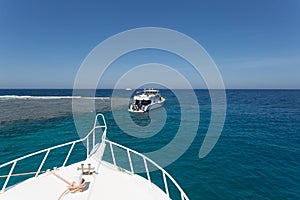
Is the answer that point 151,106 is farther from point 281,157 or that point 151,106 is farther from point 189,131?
point 281,157

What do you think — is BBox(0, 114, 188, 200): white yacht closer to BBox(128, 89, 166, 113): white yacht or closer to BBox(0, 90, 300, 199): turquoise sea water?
BBox(0, 90, 300, 199): turquoise sea water

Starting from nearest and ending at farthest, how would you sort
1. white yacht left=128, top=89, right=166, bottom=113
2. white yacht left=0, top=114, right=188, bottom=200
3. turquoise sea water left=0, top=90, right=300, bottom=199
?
white yacht left=0, top=114, right=188, bottom=200
turquoise sea water left=0, top=90, right=300, bottom=199
white yacht left=128, top=89, right=166, bottom=113

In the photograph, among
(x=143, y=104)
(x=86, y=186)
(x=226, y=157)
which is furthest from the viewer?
(x=143, y=104)

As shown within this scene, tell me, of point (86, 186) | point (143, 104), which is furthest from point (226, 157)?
point (143, 104)

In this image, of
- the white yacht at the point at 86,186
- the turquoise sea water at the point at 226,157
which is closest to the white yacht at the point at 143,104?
the turquoise sea water at the point at 226,157

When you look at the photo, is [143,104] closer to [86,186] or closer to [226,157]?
[226,157]

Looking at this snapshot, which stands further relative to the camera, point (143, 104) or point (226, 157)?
point (143, 104)

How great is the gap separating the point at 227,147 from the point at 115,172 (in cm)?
1148

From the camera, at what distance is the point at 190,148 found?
13.9 metres

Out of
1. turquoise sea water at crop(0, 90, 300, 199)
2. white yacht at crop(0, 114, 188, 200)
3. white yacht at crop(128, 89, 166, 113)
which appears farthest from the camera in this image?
white yacht at crop(128, 89, 166, 113)

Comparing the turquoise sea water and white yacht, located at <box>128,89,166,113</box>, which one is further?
white yacht, located at <box>128,89,166,113</box>

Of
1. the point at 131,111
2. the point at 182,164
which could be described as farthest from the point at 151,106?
the point at 182,164

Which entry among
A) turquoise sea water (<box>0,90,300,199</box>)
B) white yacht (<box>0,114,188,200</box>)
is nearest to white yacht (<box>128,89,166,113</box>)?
turquoise sea water (<box>0,90,300,199</box>)

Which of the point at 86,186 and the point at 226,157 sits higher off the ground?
the point at 86,186
